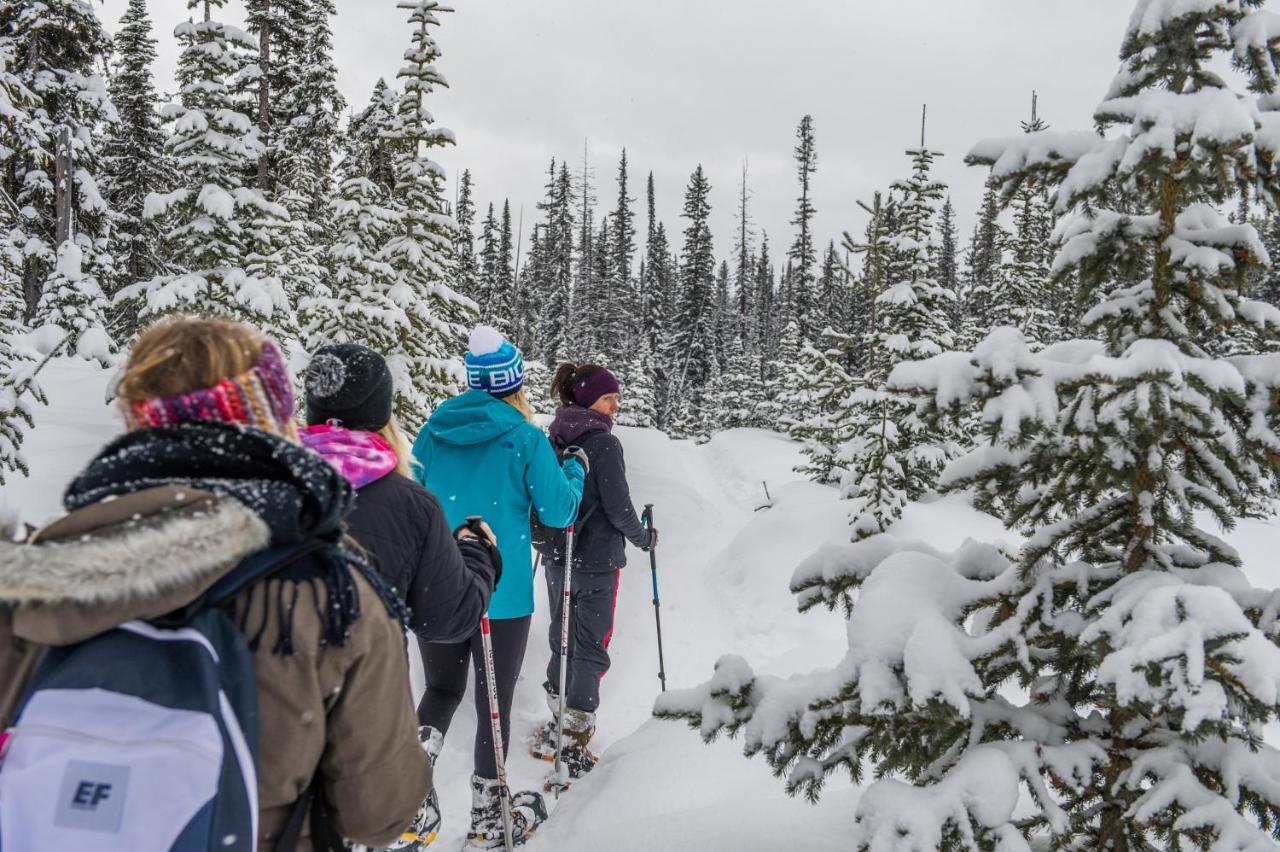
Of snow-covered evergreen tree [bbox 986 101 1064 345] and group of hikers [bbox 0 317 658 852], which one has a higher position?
snow-covered evergreen tree [bbox 986 101 1064 345]

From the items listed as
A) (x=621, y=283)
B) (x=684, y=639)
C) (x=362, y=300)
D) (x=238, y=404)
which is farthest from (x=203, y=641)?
(x=621, y=283)

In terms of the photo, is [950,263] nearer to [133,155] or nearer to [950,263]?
[950,263]

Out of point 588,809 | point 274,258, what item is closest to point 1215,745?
point 588,809

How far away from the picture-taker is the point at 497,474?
450cm

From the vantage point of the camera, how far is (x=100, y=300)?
22.6 m

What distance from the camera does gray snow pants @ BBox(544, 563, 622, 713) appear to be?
5727 millimetres

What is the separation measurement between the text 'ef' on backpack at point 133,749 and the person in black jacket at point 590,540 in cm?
415

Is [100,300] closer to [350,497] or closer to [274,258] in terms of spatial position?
[274,258]

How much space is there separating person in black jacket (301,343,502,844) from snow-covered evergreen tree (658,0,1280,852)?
969mm

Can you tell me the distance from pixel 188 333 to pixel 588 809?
3.74m

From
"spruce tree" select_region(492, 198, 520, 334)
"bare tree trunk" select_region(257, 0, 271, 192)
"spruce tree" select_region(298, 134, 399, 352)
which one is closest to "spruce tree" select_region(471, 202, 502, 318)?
"spruce tree" select_region(492, 198, 520, 334)

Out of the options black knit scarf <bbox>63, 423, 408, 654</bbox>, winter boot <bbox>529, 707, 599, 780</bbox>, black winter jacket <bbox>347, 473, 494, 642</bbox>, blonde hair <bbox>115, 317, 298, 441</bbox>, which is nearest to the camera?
black knit scarf <bbox>63, 423, 408, 654</bbox>

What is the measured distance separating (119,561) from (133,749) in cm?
35

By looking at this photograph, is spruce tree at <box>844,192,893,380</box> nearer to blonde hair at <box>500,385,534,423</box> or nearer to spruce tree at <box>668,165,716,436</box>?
blonde hair at <box>500,385,534,423</box>
